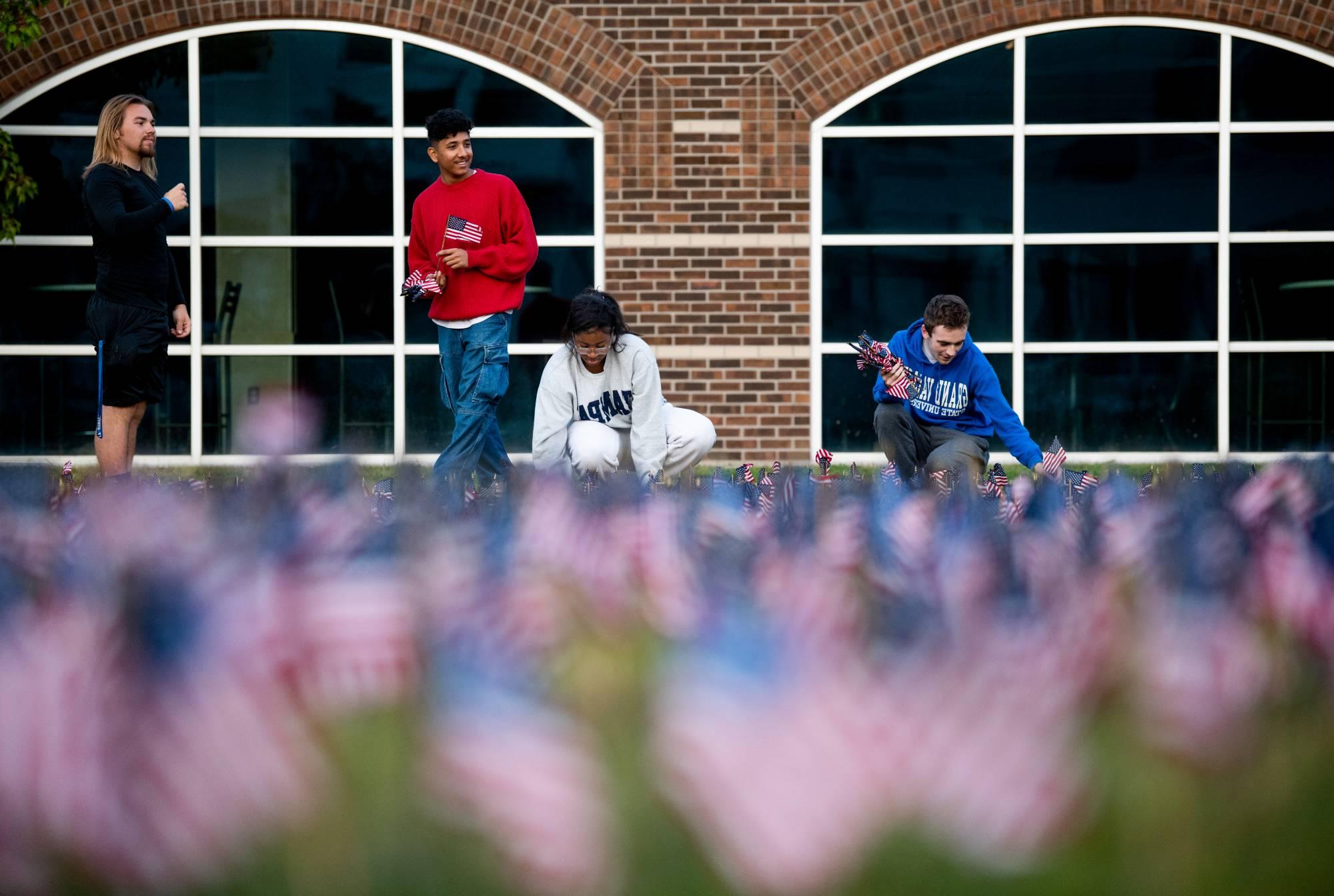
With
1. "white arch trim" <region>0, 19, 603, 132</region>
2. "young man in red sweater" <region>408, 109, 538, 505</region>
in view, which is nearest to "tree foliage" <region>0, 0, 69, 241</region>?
"white arch trim" <region>0, 19, 603, 132</region>

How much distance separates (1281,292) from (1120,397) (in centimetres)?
165

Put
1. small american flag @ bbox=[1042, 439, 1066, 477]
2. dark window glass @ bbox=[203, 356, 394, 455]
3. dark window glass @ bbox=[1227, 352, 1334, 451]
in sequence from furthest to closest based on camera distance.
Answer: dark window glass @ bbox=[1227, 352, 1334, 451]
dark window glass @ bbox=[203, 356, 394, 455]
small american flag @ bbox=[1042, 439, 1066, 477]

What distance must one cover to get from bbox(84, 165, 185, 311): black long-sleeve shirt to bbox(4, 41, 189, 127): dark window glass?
5.05 metres

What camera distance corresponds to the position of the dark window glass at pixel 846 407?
11.6 m

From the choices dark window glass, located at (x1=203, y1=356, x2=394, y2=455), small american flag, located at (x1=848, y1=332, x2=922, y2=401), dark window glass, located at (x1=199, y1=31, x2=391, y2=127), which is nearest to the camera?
small american flag, located at (x1=848, y1=332, x2=922, y2=401)

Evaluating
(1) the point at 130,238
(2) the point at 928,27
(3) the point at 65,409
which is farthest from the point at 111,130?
(2) the point at 928,27

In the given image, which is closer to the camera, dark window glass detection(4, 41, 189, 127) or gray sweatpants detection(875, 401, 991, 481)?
gray sweatpants detection(875, 401, 991, 481)

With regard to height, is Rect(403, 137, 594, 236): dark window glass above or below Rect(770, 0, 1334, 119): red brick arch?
below

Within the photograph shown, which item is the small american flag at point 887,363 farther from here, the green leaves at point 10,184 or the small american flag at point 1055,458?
the green leaves at point 10,184

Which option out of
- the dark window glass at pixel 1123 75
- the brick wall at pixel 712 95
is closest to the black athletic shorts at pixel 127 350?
the brick wall at pixel 712 95

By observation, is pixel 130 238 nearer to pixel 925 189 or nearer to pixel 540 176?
pixel 540 176

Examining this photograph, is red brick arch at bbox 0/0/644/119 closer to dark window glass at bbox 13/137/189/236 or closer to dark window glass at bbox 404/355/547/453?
dark window glass at bbox 13/137/189/236

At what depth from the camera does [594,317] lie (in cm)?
646

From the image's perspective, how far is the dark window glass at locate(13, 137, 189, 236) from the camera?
1135 centimetres
